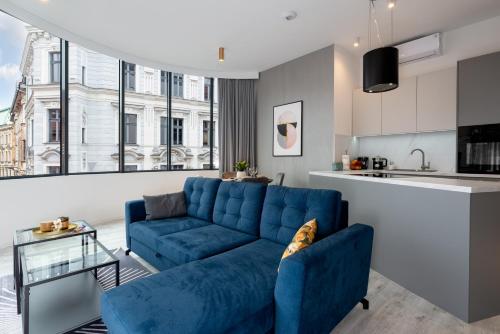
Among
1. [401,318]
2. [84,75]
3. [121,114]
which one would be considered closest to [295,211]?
[401,318]

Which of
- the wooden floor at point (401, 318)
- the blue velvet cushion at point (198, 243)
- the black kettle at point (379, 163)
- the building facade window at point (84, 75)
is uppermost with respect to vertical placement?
the building facade window at point (84, 75)

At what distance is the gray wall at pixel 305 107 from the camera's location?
4004 mm

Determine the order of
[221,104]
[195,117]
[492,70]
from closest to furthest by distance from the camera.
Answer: [492,70] < [221,104] < [195,117]

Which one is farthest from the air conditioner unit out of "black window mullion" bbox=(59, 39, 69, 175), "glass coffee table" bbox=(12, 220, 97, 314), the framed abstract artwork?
"black window mullion" bbox=(59, 39, 69, 175)

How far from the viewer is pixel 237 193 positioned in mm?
2617

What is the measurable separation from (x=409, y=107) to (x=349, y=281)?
3.00 meters

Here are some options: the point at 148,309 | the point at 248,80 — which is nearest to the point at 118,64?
the point at 248,80

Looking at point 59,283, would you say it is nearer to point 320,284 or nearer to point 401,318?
point 320,284

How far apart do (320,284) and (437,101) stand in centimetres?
329

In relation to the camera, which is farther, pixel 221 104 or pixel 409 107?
pixel 221 104

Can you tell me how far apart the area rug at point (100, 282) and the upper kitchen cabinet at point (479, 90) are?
4181mm

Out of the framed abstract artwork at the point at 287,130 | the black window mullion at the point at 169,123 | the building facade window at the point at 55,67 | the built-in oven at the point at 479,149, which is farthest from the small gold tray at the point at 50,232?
the built-in oven at the point at 479,149

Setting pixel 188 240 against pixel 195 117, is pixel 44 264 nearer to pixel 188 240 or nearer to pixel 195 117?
pixel 188 240

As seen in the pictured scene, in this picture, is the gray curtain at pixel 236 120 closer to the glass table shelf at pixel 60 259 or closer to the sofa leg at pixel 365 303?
Result: the glass table shelf at pixel 60 259
